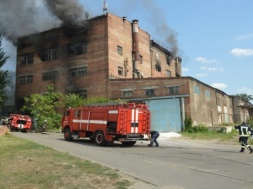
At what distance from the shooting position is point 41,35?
50.3 metres

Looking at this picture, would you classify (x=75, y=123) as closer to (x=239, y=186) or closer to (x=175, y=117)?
(x=175, y=117)

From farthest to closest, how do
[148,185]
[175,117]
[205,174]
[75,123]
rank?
1. [175,117]
2. [75,123]
3. [205,174]
4. [148,185]

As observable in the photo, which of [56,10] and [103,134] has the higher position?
[56,10]

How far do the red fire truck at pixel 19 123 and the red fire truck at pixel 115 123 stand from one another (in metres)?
16.0

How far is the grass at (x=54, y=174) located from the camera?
8445 mm

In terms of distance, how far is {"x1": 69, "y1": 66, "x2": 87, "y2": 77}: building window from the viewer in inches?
1738

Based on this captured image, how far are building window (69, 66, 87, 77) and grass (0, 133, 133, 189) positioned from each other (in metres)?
31.5

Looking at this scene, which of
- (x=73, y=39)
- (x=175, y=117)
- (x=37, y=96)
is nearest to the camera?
(x=175, y=117)

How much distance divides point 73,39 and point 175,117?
2018 cm

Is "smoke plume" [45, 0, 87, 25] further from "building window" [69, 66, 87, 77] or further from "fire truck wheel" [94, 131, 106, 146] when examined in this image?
"fire truck wheel" [94, 131, 106, 146]

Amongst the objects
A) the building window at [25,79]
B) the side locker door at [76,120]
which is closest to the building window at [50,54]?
the building window at [25,79]

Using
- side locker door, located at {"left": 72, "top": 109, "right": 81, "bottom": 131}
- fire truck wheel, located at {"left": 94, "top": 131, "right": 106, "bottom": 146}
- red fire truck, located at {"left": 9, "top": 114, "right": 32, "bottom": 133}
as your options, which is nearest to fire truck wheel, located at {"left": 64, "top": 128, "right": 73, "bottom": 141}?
side locker door, located at {"left": 72, "top": 109, "right": 81, "bottom": 131}

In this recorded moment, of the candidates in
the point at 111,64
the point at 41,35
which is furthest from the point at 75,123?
the point at 41,35

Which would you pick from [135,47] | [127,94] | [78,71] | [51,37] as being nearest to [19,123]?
[78,71]
